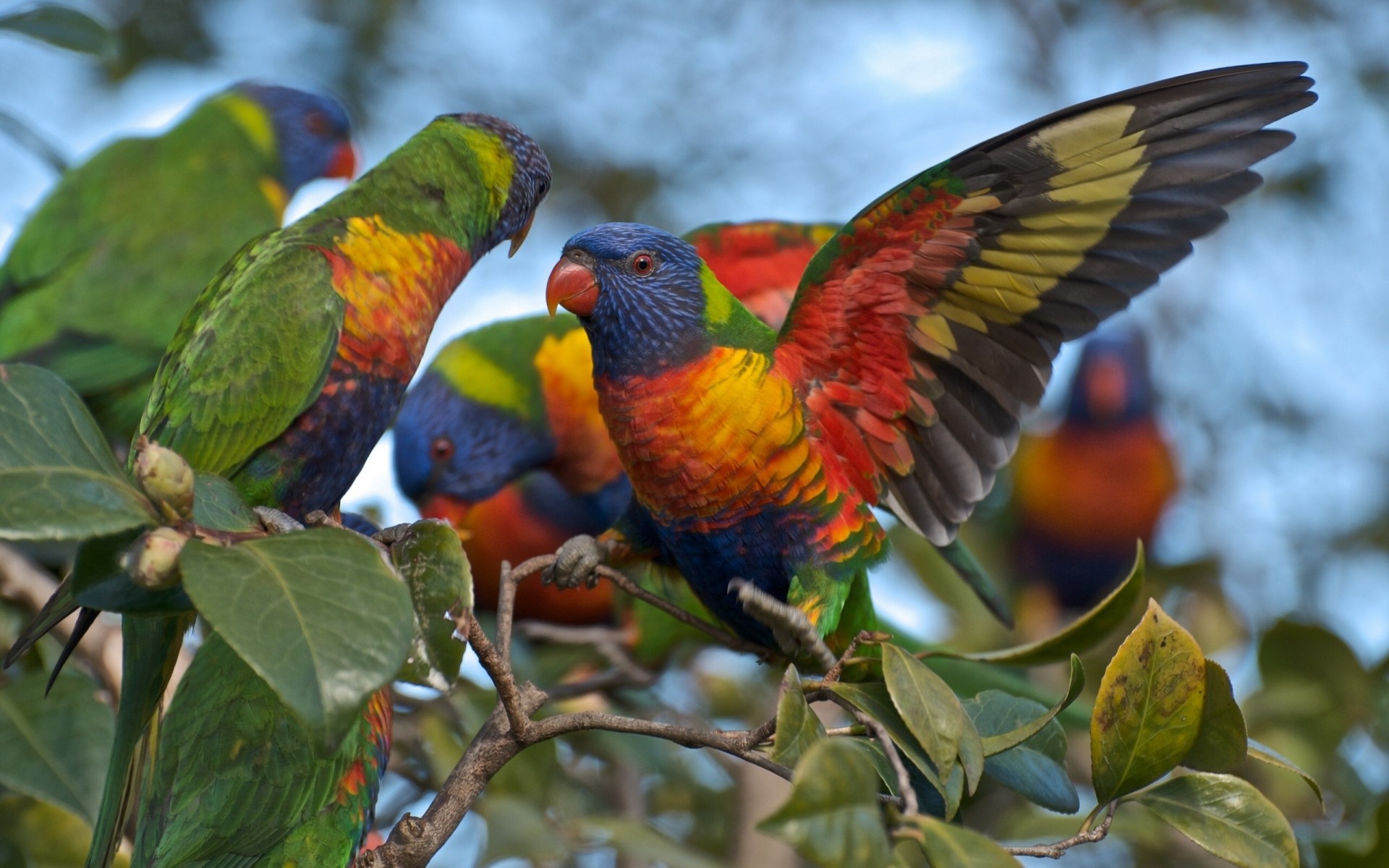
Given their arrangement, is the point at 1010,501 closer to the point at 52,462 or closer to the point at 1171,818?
the point at 1171,818

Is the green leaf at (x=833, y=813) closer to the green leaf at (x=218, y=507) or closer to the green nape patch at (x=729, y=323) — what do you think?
the green leaf at (x=218, y=507)

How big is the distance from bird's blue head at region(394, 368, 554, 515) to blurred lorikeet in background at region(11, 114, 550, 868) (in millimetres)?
1216

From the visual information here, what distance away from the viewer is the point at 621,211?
4.38m

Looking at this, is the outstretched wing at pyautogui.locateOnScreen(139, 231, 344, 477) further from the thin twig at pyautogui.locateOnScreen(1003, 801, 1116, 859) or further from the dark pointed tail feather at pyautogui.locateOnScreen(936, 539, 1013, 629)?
the dark pointed tail feather at pyautogui.locateOnScreen(936, 539, 1013, 629)

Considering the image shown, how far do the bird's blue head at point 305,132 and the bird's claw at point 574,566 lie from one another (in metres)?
1.98

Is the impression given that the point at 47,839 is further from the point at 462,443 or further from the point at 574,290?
the point at 462,443

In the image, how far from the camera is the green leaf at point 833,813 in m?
0.78

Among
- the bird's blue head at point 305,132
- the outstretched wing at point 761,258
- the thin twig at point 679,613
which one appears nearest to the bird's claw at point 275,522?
the thin twig at point 679,613

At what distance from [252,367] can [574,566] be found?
49cm

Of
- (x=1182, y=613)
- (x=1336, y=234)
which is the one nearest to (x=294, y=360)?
(x=1182, y=613)

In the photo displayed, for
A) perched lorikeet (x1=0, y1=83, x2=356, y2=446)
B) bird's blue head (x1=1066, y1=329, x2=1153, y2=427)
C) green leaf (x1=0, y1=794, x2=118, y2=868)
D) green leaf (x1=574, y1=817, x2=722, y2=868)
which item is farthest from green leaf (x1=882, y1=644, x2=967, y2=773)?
bird's blue head (x1=1066, y1=329, x2=1153, y2=427)

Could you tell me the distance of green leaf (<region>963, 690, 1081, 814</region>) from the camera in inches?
45.3

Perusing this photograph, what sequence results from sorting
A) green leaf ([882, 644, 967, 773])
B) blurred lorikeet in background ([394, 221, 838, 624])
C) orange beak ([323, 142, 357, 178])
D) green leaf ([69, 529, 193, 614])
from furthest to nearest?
orange beak ([323, 142, 357, 178])
blurred lorikeet in background ([394, 221, 838, 624])
green leaf ([882, 644, 967, 773])
green leaf ([69, 529, 193, 614])

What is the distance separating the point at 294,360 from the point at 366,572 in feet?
2.19
